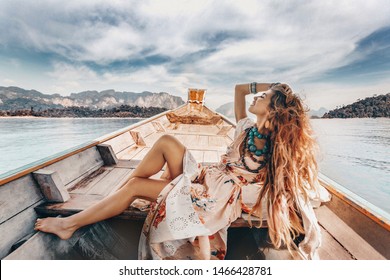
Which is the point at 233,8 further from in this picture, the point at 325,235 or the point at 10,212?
the point at 10,212

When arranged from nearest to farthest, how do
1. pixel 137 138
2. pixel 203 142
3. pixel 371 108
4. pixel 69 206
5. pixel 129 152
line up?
pixel 69 206, pixel 129 152, pixel 137 138, pixel 203 142, pixel 371 108

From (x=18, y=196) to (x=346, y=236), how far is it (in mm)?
1635

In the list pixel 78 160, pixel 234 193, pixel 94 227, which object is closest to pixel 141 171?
pixel 94 227

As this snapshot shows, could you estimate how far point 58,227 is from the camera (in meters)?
1.11

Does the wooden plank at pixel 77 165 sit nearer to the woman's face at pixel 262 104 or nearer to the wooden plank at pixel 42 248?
the wooden plank at pixel 42 248

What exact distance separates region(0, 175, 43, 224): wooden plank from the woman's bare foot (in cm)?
12

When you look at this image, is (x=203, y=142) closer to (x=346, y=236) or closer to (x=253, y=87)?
(x=253, y=87)

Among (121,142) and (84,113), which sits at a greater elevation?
(84,113)

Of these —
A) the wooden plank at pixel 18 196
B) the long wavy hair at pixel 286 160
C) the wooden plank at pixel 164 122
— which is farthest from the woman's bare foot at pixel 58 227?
the wooden plank at pixel 164 122

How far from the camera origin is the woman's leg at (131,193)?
44.3 inches

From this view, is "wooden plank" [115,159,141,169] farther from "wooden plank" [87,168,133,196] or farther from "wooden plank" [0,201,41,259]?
"wooden plank" [0,201,41,259]

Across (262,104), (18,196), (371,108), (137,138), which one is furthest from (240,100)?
(371,108)

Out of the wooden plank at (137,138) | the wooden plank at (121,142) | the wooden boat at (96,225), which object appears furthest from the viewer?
the wooden plank at (137,138)

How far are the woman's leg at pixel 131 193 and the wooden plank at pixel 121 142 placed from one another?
1.11 meters
